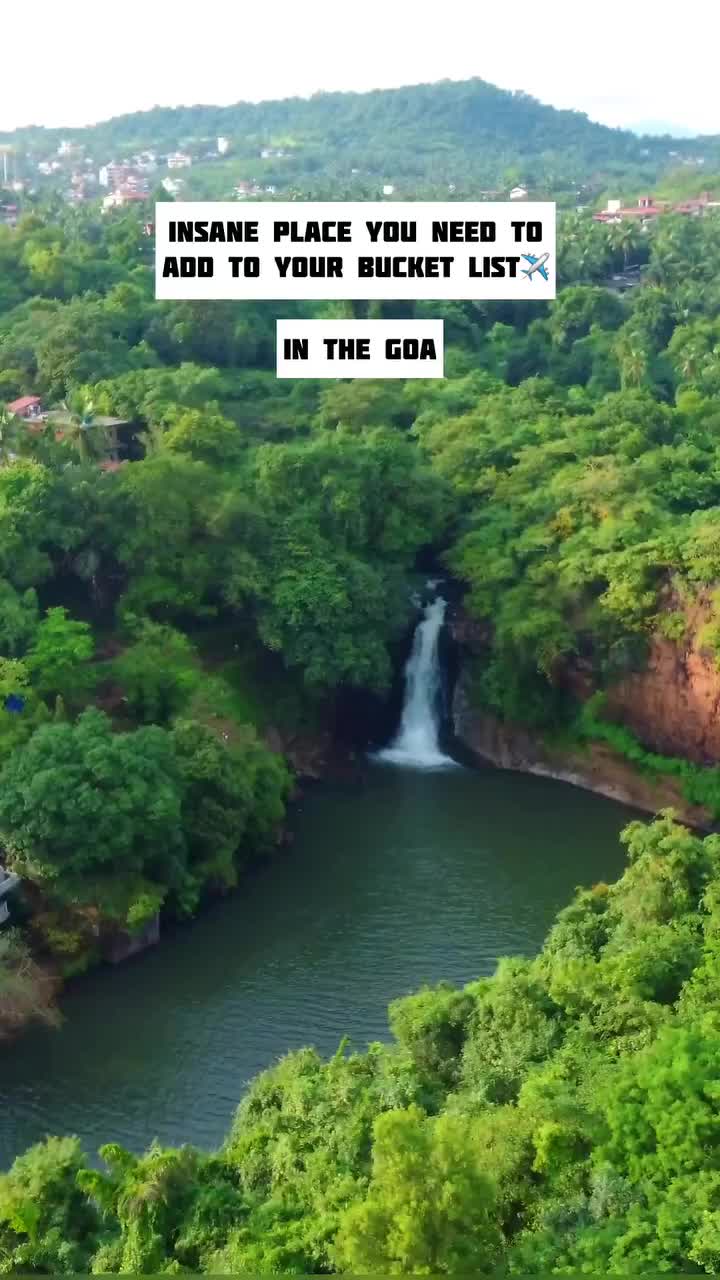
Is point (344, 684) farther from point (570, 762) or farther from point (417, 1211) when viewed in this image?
point (417, 1211)

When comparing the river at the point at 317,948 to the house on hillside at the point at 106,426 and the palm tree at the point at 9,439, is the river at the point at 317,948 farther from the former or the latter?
the house on hillside at the point at 106,426

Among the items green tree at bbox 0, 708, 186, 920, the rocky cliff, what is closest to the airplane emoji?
the rocky cliff

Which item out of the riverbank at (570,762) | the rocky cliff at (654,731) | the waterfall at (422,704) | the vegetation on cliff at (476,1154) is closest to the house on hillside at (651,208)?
the waterfall at (422,704)

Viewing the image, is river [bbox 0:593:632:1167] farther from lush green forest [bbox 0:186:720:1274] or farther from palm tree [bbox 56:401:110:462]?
palm tree [bbox 56:401:110:462]

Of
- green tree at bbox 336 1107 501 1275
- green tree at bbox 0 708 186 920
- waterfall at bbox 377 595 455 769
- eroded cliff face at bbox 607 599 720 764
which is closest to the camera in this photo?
green tree at bbox 336 1107 501 1275

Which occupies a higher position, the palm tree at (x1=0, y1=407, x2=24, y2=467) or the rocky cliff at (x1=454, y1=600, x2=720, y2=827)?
the palm tree at (x1=0, y1=407, x2=24, y2=467)

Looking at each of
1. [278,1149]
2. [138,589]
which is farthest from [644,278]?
[278,1149]

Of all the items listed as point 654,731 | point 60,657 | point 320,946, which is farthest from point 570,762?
point 60,657
